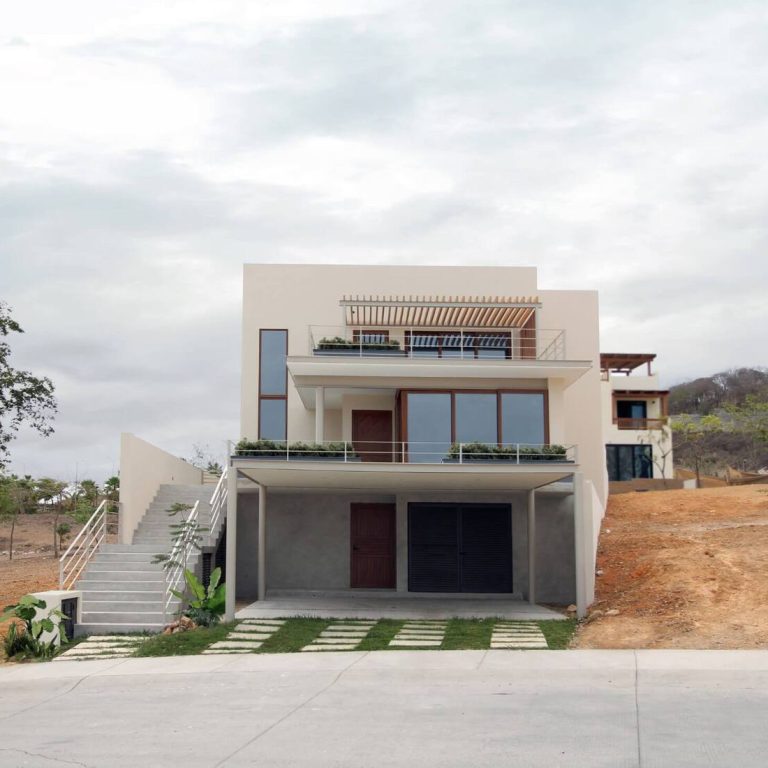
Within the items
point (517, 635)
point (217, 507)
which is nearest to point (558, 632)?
point (517, 635)

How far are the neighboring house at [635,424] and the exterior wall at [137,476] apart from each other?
23432 mm

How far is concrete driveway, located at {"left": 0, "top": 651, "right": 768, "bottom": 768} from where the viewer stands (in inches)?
326

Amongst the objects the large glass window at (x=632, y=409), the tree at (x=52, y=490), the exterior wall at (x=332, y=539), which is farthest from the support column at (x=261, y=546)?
the large glass window at (x=632, y=409)

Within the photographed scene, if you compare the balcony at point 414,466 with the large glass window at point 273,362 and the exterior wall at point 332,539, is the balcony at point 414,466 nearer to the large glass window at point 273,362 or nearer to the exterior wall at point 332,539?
the exterior wall at point 332,539

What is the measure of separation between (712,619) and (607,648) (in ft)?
7.08

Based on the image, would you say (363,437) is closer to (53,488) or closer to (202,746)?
(202,746)

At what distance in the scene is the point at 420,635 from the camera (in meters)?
16.4

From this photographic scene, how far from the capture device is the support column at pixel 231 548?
1802 centimetres

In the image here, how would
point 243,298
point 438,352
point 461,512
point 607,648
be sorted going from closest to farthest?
1. point 607,648
2. point 461,512
3. point 438,352
4. point 243,298

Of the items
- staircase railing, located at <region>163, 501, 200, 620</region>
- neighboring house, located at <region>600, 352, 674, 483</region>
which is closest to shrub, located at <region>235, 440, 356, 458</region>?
staircase railing, located at <region>163, 501, 200, 620</region>

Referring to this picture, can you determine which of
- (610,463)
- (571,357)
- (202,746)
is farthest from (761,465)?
(202,746)

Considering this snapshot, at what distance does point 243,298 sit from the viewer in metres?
26.8

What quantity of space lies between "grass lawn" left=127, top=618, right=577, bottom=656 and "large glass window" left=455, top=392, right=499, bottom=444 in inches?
175

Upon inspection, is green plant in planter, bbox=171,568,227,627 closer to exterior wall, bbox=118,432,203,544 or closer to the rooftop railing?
exterior wall, bbox=118,432,203,544
